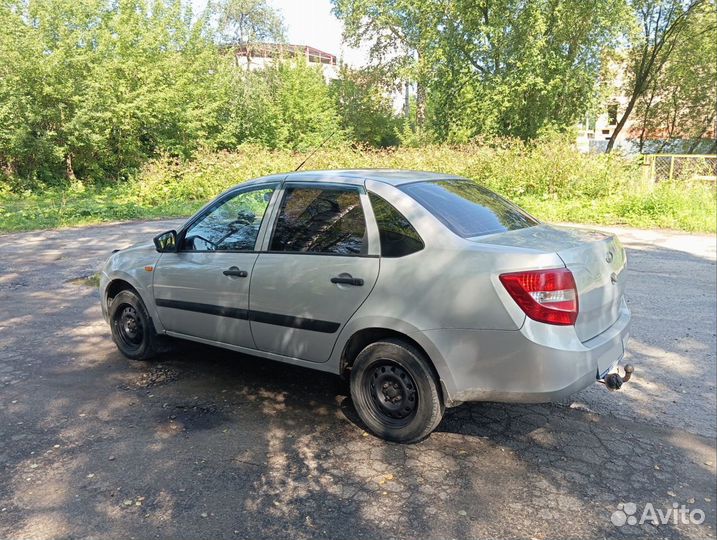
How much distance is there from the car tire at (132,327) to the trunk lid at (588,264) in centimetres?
316

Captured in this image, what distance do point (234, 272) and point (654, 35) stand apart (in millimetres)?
30680

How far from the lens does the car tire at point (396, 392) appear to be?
3475mm

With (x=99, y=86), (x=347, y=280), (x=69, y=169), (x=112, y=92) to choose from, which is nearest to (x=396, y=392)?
(x=347, y=280)

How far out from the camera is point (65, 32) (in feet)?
73.8

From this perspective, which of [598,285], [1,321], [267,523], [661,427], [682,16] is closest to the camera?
[267,523]

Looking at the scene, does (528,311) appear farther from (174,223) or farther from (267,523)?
(174,223)

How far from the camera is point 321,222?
4051 millimetres

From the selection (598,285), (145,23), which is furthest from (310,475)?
(145,23)

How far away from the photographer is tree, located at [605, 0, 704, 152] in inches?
1032

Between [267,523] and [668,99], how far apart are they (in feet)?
128

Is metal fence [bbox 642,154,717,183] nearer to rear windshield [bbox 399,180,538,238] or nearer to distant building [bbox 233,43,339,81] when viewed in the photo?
rear windshield [bbox 399,180,538,238]

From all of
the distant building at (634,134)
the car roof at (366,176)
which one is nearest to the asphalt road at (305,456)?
the car roof at (366,176)

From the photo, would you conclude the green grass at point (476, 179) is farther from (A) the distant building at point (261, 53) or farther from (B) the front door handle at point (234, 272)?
(A) the distant building at point (261, 53)

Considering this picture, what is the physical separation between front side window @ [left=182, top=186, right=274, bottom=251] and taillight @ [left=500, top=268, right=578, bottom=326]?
2065mm
